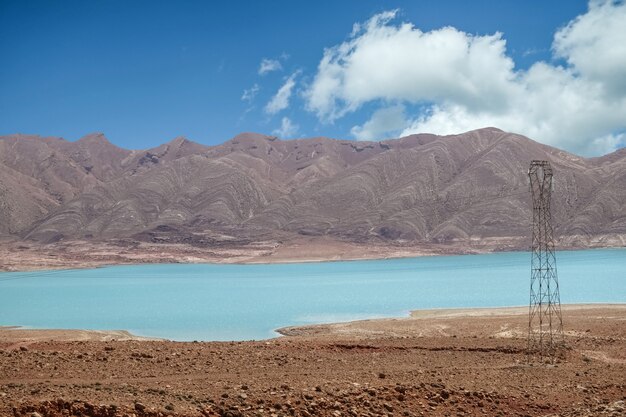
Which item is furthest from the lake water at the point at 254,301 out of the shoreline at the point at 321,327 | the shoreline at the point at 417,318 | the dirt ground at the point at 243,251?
the dirt ground at the point at 243,251

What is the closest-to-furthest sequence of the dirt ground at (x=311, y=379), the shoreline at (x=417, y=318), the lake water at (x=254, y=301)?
the dirt ground at (x=311, y=379) < the shoreline at (x=417, y=318) < the lake water at (x=254, y=301)

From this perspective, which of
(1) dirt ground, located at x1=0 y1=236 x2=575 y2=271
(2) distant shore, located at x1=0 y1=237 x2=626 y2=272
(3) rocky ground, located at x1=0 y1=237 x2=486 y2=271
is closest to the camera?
(3) rocky ground, located at x1=0 y1=237 x2=486 y2=271

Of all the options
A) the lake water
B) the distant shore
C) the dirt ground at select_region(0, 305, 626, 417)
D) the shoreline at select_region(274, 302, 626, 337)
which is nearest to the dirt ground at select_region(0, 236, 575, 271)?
the distant shore

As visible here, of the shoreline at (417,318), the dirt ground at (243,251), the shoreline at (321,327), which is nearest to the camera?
the shoreline at (321,327)

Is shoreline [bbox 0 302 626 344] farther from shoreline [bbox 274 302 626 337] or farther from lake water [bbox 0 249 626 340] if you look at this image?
lake water [bbox 0 249 626 340]

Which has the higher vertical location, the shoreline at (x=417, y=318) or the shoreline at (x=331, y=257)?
the shoreline at (x=331, y=257)

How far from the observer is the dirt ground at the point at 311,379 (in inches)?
515

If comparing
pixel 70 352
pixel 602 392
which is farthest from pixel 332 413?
pixel 70 352

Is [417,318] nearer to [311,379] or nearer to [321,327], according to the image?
[321,327]

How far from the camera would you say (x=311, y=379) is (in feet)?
52.9

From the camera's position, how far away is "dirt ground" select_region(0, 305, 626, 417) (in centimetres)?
1309

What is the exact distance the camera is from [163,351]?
66.8 feet

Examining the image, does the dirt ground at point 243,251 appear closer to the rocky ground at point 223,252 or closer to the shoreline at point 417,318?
the rocky ground at point 223,252

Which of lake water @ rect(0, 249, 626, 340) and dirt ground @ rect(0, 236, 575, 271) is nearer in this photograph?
lake water @ rect(0, 249, 626, 340)
